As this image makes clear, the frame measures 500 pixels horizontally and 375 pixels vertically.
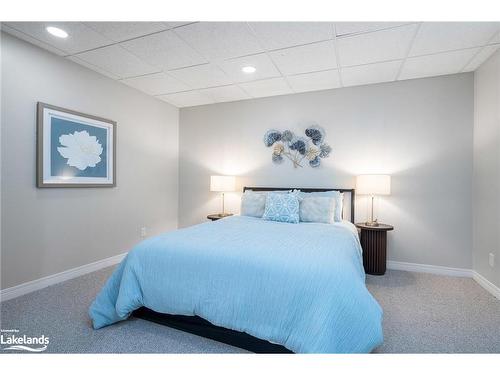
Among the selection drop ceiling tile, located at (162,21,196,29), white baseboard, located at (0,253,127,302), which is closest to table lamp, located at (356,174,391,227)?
drop ceiling tile, located at (162,21,196,29)

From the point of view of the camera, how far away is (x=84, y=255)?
3012 mm

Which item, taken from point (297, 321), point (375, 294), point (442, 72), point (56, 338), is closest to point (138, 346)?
point (56, 338)

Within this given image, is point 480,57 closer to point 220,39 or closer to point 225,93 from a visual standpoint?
point 220,39

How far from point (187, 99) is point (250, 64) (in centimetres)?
160

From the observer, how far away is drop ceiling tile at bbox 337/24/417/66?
2.21 metres

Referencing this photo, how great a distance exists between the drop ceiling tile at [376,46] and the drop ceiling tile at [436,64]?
0.27m

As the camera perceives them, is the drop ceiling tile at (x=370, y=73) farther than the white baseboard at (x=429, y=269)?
No

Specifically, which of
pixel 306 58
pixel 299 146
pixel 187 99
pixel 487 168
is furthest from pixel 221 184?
pixel 487 168

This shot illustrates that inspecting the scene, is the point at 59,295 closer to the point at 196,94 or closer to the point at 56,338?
the point at 56,338

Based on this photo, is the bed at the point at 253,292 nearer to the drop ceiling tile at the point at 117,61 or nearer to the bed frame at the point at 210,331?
the bed frame at the point at 210,331

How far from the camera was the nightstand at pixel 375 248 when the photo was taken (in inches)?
118

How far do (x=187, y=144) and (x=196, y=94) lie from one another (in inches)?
38.3

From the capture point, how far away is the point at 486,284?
2629 mm

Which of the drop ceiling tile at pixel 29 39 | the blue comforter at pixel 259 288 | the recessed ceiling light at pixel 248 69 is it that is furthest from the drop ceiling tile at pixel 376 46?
the drop ceiling tile at pixel 29 39
